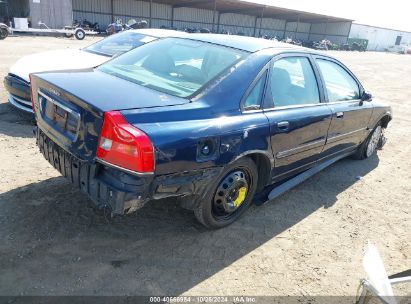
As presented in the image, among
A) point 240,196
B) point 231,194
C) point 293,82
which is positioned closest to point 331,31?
point 293,82

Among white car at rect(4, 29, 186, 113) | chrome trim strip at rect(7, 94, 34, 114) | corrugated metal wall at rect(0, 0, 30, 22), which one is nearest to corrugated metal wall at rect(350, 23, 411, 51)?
corrugated metal wall at rect(0, 0, 30, 22)

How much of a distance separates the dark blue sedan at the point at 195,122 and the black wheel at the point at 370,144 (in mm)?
1405

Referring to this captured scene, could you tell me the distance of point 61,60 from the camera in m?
5.79

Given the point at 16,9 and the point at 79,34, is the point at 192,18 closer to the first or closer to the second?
the point at 16,9

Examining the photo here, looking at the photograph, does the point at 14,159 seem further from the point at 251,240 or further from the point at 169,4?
the point at 169,4

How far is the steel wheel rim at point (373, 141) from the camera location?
547cm

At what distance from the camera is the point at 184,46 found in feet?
11.5

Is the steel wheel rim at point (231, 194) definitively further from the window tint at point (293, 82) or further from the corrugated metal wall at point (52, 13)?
the corrugated metal wall at point (52, 13)

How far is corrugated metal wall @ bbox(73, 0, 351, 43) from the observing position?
35.8 meters

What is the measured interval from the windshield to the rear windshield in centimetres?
298

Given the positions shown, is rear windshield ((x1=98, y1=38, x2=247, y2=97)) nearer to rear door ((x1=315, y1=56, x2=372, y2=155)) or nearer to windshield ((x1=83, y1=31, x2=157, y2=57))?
rear door ((x1=315, y1=56, x2=372, y2=155))

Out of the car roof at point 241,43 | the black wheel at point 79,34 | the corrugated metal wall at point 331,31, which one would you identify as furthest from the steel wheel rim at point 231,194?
the corrugated metal wall at point 331,31

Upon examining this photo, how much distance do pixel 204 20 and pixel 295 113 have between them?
45.0 metres

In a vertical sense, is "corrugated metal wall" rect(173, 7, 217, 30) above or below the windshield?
below
